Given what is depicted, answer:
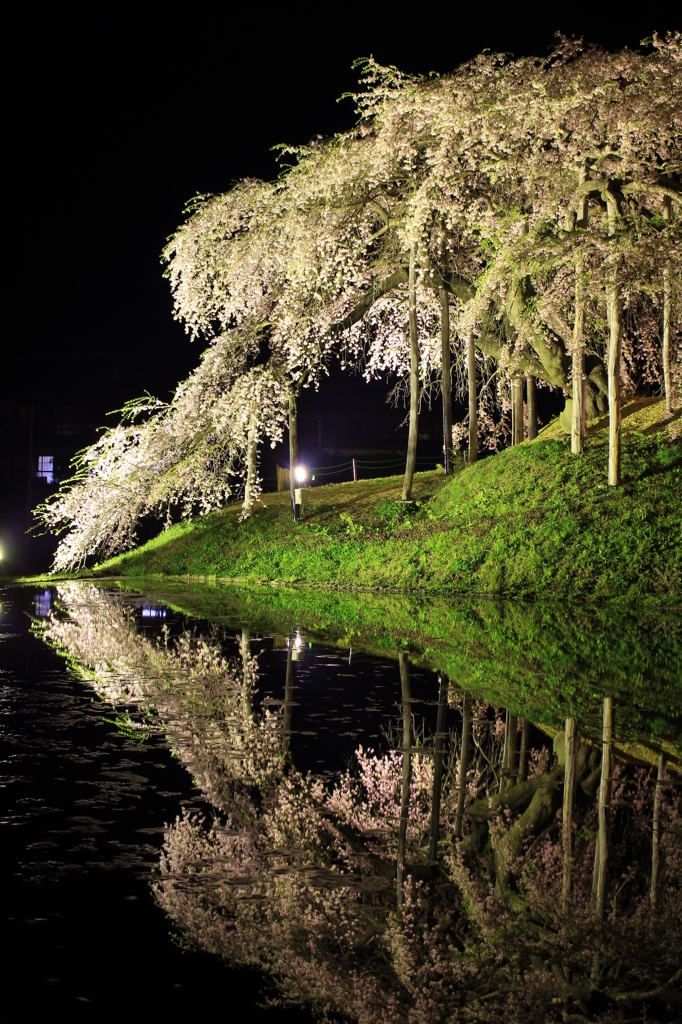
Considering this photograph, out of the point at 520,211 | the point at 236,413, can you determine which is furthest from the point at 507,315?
the point at 236,413

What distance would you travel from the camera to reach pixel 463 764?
24.2ft

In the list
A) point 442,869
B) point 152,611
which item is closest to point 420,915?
point 442,869

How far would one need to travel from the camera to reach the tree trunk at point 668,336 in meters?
22.9

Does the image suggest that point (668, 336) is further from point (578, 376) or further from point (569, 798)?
point (569, 798)

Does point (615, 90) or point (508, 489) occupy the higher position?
point (615, 90)

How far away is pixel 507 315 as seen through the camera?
89.9 ft

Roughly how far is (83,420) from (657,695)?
52697mm

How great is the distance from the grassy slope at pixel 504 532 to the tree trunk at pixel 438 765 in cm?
1046

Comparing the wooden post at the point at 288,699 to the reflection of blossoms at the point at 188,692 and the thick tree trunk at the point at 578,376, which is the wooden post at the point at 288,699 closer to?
the reflection of blossoms at the point at 188,692

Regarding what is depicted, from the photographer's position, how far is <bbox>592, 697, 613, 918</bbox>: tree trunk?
4.94 metres

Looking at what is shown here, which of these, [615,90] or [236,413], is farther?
[236,413]

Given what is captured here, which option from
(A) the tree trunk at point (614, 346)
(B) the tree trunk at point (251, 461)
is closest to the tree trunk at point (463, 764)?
(A) the tree trunk at point (614, 346)

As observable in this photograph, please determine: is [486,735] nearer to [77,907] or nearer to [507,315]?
[77,907]

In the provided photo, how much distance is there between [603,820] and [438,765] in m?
1.57
